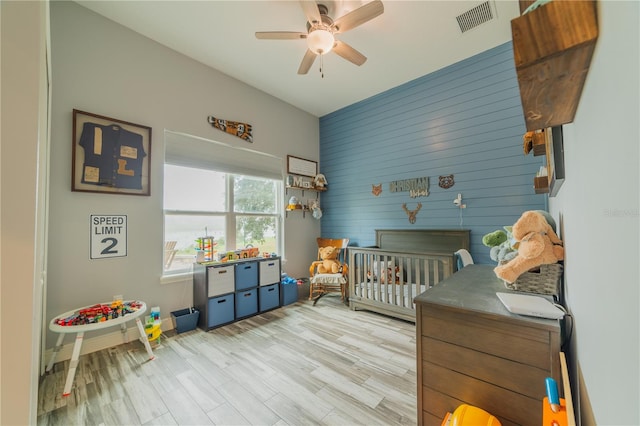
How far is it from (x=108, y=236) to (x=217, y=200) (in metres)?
1.18

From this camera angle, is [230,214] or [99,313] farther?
[230,214]

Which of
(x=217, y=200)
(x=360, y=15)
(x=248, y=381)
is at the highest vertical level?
(x=360, y=15)

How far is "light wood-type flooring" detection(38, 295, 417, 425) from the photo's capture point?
1478 mm

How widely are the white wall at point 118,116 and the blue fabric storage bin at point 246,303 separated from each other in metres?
0.57

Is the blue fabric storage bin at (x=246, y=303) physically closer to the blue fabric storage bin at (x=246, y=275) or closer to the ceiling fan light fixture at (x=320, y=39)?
the blue fabric storage bin at (x=246, y=275)

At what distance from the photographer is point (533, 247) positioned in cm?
107

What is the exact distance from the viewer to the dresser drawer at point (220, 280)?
2701 mm

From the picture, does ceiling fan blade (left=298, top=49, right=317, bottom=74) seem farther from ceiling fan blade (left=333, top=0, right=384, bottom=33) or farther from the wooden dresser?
the wooden dresser

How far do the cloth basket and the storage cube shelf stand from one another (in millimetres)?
2673

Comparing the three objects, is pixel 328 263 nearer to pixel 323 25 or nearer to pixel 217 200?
pixel 217 200

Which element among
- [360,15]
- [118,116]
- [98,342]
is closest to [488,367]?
[360,15]

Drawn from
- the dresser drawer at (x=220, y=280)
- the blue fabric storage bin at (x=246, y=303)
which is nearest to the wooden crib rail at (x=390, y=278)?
the blue fabric storage bin at (x=246, y=303)

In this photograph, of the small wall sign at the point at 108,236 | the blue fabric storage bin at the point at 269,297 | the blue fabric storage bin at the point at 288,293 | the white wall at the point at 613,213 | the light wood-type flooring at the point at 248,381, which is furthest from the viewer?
the blue fabric storage bin at the point at 288,293

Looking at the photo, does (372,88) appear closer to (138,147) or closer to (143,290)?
(138,147)
